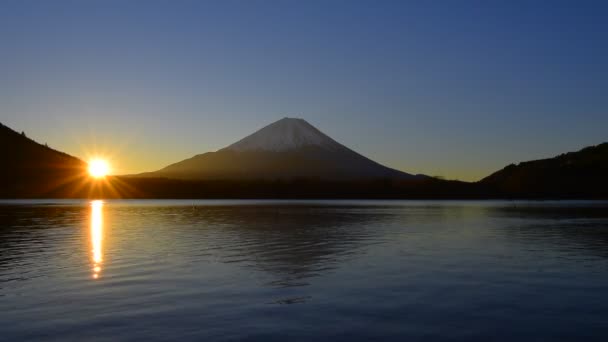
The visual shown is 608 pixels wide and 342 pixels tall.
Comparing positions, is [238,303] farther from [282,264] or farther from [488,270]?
[488,270]

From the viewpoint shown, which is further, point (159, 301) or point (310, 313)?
point (159, 301)

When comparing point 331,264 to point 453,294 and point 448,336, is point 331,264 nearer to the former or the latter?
point 453,294

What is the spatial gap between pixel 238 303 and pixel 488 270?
40.6 feet

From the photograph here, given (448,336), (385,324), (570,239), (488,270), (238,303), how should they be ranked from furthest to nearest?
(570,239) < (488,270) < (238,303) < (385,324) < (448,336)

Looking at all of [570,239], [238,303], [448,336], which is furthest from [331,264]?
[570,239]

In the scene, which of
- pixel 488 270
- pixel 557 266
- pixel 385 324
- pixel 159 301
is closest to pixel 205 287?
pixel 159 301

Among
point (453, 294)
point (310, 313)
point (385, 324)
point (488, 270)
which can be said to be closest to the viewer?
point (385, 324)

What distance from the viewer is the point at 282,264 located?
2470 cm

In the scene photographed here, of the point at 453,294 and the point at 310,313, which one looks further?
the point at 453,294

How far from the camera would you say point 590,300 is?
16797 mm

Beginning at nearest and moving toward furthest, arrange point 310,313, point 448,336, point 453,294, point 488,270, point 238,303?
point 448,336, point 310,313, point 238,303, point 453,294, point 488,270

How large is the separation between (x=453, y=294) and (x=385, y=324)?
16.6 feet

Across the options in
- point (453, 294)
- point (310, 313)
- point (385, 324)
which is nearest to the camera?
point (385, 324)

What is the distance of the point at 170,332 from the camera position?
1262cm
